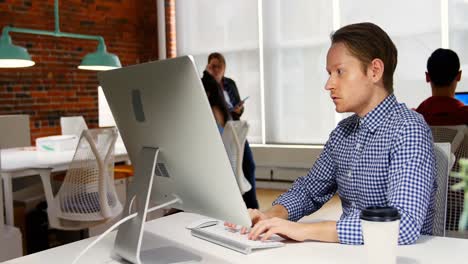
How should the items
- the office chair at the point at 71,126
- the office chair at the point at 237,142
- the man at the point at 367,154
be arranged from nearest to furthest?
the man at the point at 367,154 → the office chair at the point at 237,142 → the office chair at the point at 71,126

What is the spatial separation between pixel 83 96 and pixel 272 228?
5299 millimetres

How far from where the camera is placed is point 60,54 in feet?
19.1

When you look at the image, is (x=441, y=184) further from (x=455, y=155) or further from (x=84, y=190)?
(x=84, y=190)

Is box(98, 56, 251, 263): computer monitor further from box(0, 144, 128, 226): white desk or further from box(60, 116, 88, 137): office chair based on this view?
box(60, 116, 88, 137): office chair

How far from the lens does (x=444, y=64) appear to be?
8.63 feet

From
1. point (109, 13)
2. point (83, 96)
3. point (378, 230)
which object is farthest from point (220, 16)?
point (378, 230)

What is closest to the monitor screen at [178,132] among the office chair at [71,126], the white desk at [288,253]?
the white desk at [288,253]

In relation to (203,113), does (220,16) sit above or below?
above

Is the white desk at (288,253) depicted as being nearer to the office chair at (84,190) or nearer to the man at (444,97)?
the man at (444,97)

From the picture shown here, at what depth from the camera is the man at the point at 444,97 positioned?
A: 258 centimetres

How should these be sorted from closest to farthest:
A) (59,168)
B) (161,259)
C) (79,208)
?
(161,259) → (79,208) → (59,168)

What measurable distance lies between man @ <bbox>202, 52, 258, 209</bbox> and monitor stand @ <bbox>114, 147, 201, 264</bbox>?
240cm

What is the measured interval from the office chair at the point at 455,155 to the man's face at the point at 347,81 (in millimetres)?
378

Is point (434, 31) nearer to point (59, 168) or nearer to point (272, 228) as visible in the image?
point (59, 168)
